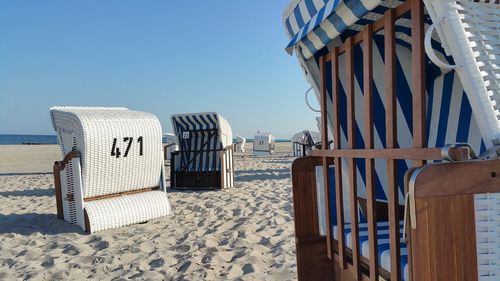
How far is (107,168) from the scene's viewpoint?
5.20 meters

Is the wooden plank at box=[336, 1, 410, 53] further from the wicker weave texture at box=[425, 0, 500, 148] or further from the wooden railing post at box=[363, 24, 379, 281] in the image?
the wicker weave texture at box=[425, 0, 500, 148]

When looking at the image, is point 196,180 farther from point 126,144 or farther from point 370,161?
point 370,161

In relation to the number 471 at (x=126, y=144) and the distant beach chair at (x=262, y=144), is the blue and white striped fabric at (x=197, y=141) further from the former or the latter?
the distant beach chair at (x=262, y=144)

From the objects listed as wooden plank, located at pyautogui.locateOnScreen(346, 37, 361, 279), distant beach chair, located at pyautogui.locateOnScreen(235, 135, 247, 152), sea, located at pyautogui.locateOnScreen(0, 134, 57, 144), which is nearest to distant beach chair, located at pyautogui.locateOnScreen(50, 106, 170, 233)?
wooden plank, located at pyautogui.locateOnScreen(346, 37, 361, 279)

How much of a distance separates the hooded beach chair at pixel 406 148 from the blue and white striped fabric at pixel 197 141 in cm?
630

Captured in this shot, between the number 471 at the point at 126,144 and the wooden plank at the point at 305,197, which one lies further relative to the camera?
the number 471 at the point at 126,144

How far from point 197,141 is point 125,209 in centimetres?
395

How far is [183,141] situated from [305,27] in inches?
287

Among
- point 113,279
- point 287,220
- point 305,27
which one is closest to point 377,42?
point 305,27

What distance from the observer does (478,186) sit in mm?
1178

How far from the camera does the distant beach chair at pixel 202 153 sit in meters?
8.57

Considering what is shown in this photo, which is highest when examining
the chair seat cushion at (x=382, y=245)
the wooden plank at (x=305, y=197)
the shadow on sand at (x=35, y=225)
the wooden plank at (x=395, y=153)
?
the wooden plank at (x=395, y=153)

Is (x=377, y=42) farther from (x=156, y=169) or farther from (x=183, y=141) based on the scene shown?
(x=183, y=141)

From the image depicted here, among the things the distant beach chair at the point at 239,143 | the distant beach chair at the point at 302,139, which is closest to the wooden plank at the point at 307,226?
the distant beach chair at the point at 302,139
